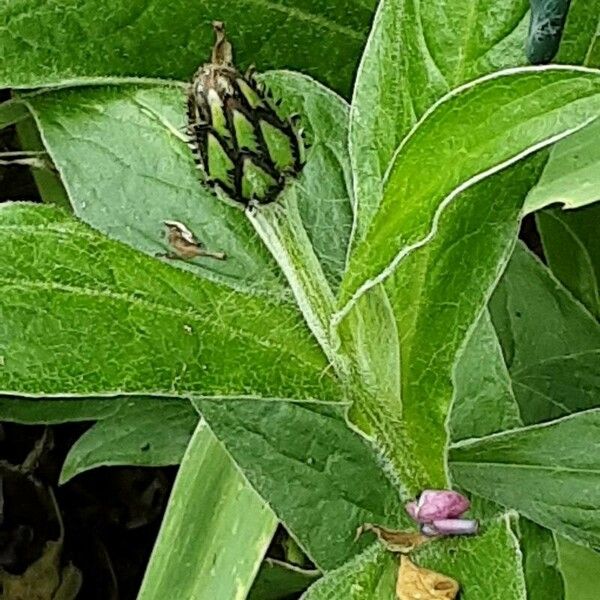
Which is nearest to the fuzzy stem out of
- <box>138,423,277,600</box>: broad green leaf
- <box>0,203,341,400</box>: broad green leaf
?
<box>0,203,341,400</box>: broad green leaf

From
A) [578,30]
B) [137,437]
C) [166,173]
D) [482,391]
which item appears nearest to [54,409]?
[137,437]

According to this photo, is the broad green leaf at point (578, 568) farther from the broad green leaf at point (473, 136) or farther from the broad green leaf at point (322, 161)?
the broad green leaf at point (473, 136)

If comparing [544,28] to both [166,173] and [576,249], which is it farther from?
[576,249]

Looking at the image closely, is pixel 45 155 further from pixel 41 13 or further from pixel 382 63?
pixel 382 63

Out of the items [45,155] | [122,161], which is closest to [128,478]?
[45,155]

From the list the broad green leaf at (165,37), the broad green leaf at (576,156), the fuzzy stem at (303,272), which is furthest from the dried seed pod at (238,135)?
the broad green leaf at (165,37)

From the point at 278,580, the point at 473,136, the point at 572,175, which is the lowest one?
the point at 278,580
